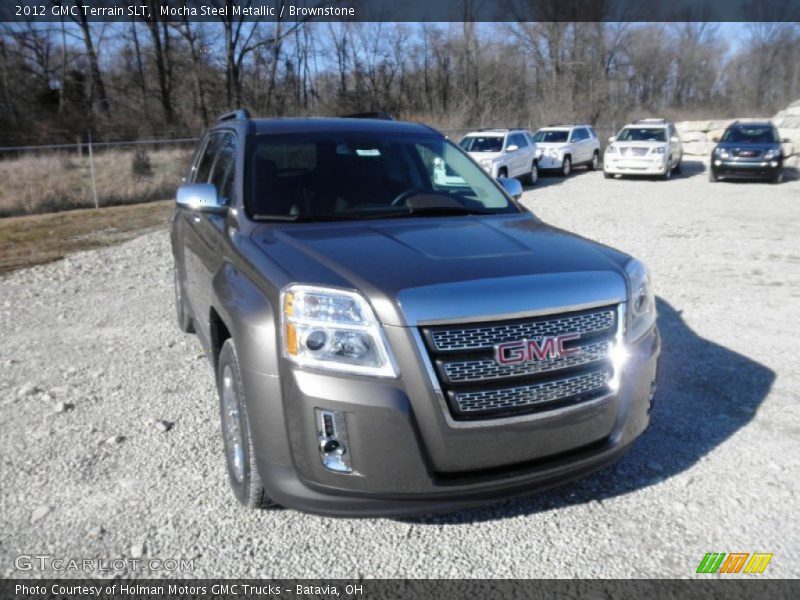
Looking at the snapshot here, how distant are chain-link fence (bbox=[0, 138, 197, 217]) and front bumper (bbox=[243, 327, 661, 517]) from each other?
1724cm

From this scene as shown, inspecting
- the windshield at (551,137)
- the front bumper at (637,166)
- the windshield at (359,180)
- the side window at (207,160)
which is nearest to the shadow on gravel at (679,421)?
the windshield at (359,180)

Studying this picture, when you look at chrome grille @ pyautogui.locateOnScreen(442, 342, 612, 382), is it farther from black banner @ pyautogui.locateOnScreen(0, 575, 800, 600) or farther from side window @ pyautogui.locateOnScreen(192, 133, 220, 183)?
side window @ pyautogui.locateOnScreen(192, 133, 220, 183)

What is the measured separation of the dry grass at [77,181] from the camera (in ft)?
58.2

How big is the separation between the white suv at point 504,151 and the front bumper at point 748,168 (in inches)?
221

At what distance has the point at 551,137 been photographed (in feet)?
82.2

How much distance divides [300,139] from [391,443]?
232cm

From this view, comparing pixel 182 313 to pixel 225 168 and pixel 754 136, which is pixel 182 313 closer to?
pixel 225 168

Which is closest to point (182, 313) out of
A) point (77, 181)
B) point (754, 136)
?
point (77, 181)

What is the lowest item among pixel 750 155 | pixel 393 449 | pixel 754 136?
pixel 393 449

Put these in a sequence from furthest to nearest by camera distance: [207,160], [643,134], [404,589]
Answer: [643,134], [207,160], [404,589]

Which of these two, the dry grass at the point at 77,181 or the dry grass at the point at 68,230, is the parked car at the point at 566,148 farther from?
the dry grass at the point at 68,230

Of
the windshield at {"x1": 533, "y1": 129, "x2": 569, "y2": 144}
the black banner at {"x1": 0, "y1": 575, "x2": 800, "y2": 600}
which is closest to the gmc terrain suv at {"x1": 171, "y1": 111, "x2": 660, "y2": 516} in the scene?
the black banner at {"x1": 0, "y1": 575, "x2": 800, "y2": 600}

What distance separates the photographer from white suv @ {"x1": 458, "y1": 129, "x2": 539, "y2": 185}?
61.4ft

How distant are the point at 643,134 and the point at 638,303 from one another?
21.6 m
